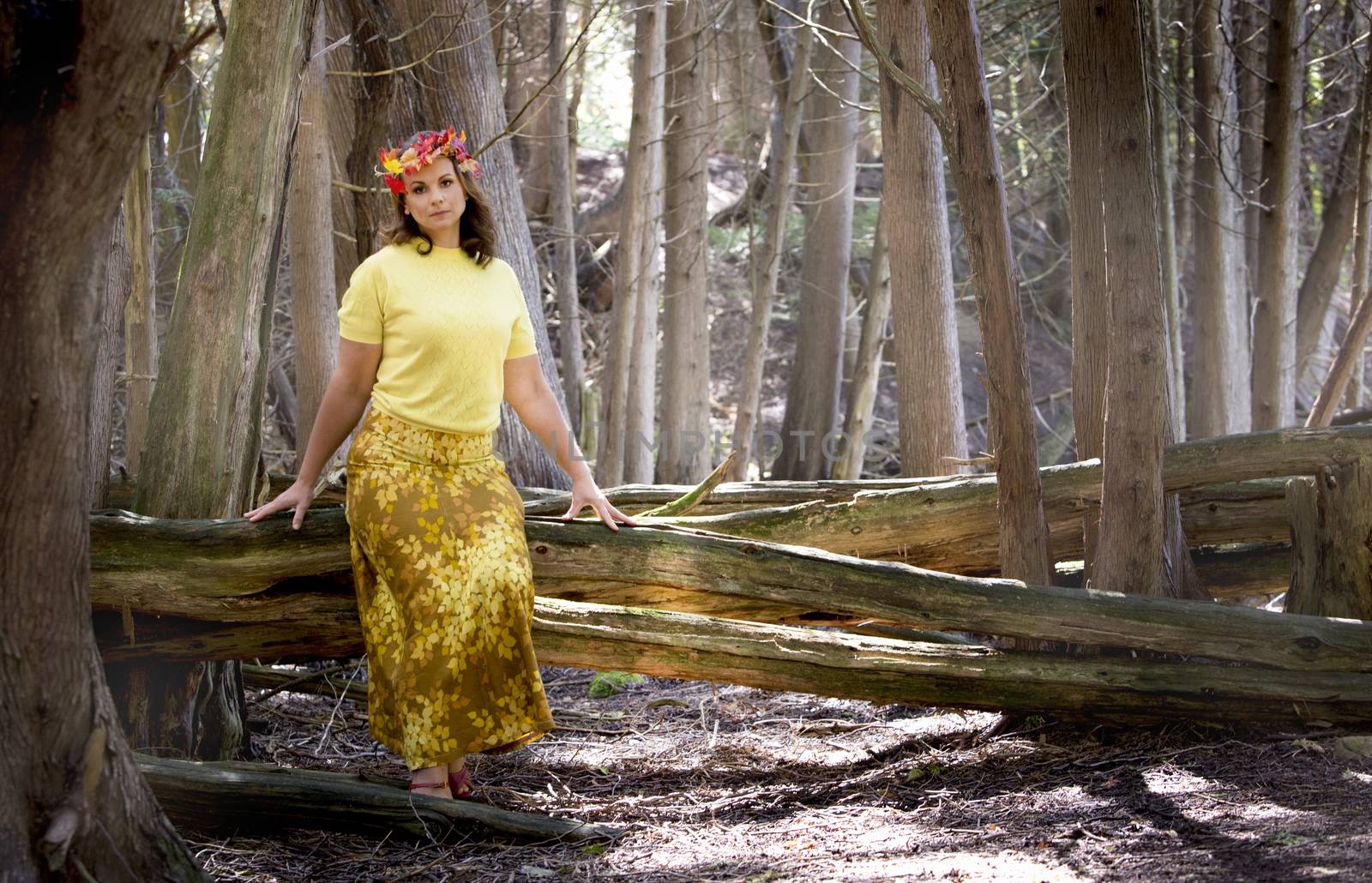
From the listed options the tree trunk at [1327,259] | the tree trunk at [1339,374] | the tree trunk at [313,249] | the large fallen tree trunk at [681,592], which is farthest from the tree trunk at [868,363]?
the large fallen tree trunk at [681,592]

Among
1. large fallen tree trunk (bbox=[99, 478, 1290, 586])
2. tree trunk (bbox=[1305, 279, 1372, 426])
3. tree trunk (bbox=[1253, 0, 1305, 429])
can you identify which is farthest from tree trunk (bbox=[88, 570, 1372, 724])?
tree trunk (bbox=[1253, 0, 1305, 429])

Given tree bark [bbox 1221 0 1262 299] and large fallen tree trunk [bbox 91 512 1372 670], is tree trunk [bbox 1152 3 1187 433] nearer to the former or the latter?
tree bark [bbox 1221 0 1262 299]

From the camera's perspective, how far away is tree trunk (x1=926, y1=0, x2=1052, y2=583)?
4602mm

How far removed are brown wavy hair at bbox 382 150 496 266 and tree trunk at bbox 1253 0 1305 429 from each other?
280 inches

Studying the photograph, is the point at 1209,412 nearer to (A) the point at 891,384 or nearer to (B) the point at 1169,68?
(B) the point at 1169,68

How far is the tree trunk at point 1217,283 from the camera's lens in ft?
30.5

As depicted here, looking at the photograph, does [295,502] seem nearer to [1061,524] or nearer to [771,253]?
[1061,524]

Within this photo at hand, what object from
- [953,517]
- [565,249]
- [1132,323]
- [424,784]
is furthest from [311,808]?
[565,249]

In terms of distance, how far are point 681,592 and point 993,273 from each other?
1798 millimetres

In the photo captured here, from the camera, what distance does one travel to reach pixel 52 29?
2.44 m

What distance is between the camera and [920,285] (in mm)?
7355

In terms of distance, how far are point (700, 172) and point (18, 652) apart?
9.25 metres

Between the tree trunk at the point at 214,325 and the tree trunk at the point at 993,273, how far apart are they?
2594 mm

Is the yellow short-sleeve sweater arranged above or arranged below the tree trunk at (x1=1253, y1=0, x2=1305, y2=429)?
below
